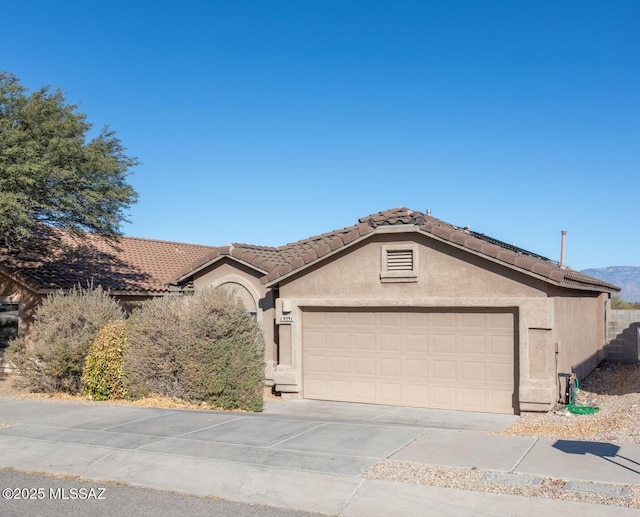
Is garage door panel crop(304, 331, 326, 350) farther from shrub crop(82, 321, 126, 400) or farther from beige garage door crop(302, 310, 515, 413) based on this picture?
shrub crop(82, 321, 126, 400)

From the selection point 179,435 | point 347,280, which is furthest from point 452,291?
point 179,435

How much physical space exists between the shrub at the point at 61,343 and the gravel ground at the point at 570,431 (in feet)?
2.32

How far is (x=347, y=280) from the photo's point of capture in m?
16.8

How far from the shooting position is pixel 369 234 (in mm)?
16266

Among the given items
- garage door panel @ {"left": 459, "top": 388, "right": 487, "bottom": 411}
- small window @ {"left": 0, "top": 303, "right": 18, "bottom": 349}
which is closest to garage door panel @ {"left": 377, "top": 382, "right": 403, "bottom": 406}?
garage door panel @ {"left": 459, "top": 388, "right": 487, "bottom": 411}

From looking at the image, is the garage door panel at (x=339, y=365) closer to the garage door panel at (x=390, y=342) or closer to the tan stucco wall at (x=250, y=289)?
the garage door panel at (x=390, y=342)

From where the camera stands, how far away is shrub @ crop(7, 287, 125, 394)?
16016 mm

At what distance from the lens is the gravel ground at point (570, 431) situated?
25.2 feet

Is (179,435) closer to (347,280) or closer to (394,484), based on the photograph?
(394,484)

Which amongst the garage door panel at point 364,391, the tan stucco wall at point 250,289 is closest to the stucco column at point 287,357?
the tan stucco wall at point 250,289

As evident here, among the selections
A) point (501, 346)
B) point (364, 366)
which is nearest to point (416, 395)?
point (364, 366)

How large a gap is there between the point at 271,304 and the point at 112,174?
7704 mm

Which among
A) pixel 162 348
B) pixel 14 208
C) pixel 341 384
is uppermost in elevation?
pixel 14 208

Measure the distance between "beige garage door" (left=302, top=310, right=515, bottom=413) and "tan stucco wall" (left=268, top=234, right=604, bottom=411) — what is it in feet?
0.99
